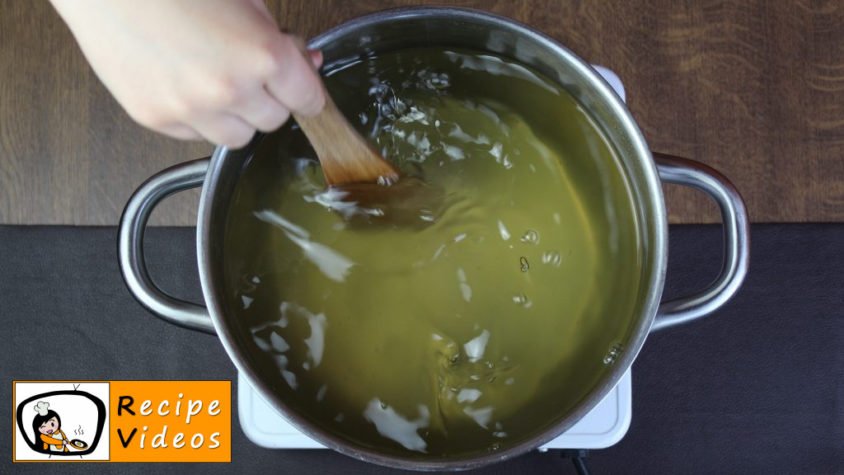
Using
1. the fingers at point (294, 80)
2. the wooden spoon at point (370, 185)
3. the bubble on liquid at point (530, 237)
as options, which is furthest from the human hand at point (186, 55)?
the bubble on liquid at point (530, 237)

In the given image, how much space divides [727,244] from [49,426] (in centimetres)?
62

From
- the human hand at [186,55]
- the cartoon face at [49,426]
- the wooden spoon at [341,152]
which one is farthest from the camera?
the cartoon face at [49,426]

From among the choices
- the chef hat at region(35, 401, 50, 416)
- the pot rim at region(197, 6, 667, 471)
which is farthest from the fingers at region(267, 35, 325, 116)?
the chef hat at region(35, 401, 50, 416)

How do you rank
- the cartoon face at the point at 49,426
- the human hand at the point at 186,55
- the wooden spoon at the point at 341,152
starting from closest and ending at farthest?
the human hand at the point at 186,55 < the wooden spoon at the point at 341,152 < the cartoon face at the point at 49,426

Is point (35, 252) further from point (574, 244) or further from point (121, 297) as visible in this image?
point (574, 244)

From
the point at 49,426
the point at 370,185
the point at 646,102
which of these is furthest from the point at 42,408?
the point at 646,102

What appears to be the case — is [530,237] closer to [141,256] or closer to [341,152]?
[341,152]

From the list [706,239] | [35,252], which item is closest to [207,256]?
[35,252]

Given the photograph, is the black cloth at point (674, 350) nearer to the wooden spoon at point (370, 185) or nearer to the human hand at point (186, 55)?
the wooden spoon at point (370, 185)

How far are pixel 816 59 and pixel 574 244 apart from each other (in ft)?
1.16

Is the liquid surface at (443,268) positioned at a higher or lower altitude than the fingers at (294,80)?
lower

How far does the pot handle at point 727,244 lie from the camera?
474 mm

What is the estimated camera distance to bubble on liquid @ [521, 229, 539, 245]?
0.51 metres

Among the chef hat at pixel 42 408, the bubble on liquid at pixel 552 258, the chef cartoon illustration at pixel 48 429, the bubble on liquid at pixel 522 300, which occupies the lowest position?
the chef cartoon illustration at pixel 48 429
